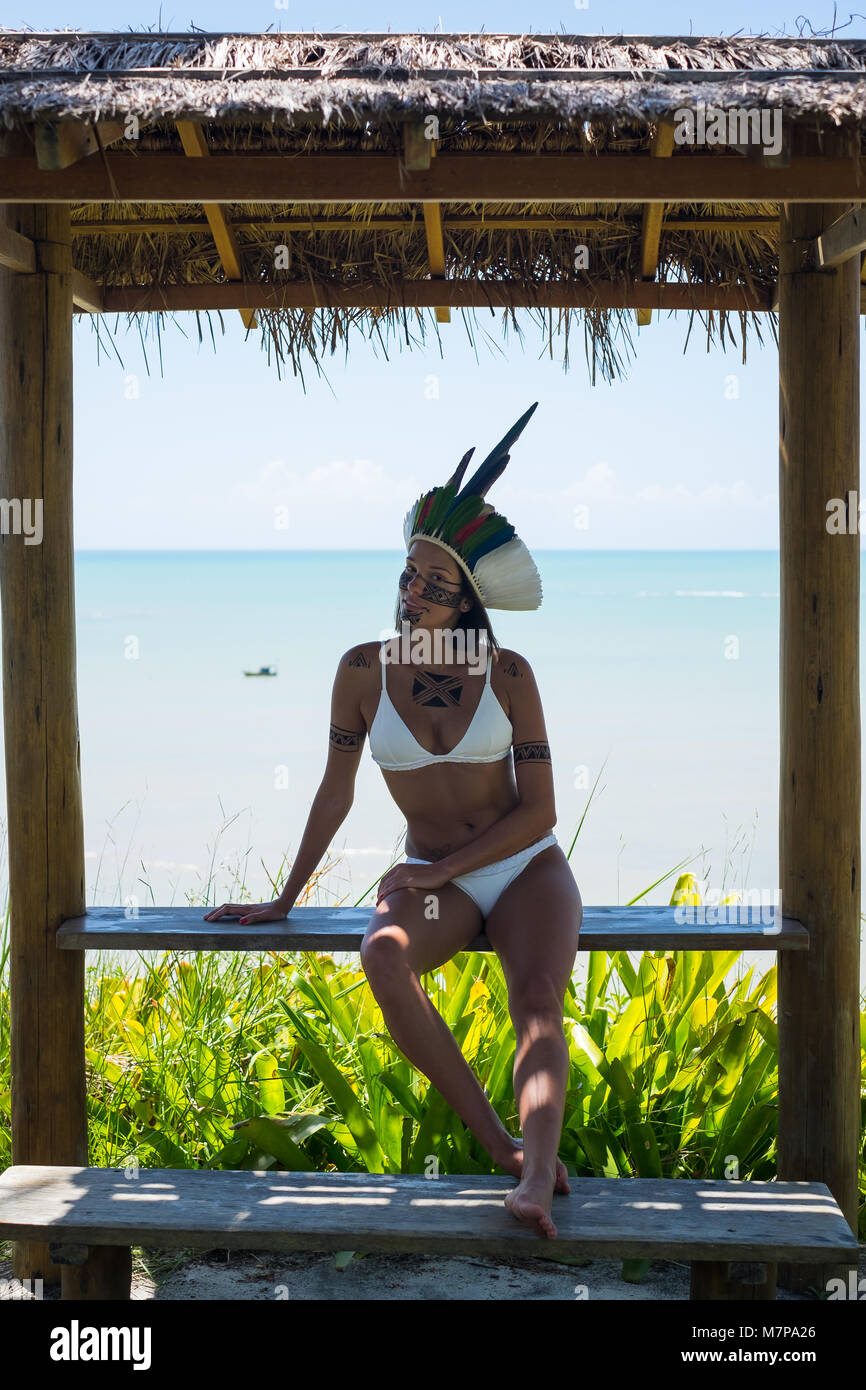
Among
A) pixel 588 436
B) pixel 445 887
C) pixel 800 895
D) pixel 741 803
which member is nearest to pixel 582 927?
pixel 445 887

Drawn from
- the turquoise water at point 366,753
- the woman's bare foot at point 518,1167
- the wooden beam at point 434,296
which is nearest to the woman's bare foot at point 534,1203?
the woman's bare foot at point 518,1167

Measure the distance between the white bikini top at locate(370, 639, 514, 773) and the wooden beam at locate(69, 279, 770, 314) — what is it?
1445 millimetres

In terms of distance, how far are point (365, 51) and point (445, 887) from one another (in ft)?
Result: 6.96

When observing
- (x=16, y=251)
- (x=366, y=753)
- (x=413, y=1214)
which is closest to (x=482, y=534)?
(x=16, y=251)

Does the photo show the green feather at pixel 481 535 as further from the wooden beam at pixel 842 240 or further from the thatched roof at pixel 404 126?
the wooden beam at pixel 842 240

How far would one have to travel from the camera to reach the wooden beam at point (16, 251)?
325 centimetres

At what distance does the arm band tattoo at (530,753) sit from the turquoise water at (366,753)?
110 centimetres

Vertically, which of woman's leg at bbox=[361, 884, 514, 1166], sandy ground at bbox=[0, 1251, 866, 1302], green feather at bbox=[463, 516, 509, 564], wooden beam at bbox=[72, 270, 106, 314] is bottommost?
sandy ground at bbox=[0, 1251, 866, 1302]

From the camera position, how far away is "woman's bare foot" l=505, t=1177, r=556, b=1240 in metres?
2.62

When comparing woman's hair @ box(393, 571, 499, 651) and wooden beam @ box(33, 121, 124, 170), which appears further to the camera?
woman's hair @ box(393, 571, 499, 651)

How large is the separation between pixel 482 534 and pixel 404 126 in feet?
4.00

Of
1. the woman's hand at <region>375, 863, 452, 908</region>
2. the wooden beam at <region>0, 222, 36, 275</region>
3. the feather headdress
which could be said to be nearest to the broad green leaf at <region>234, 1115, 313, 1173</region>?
the woman's hand at <region>375, 863, 452, 908</region>

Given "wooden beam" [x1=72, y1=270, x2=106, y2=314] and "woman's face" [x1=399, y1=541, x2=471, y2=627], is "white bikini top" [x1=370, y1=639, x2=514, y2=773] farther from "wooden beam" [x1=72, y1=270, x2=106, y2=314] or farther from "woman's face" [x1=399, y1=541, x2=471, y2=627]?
"wooden beam" [x1=72, y1=270, x2=106, y2=314]
